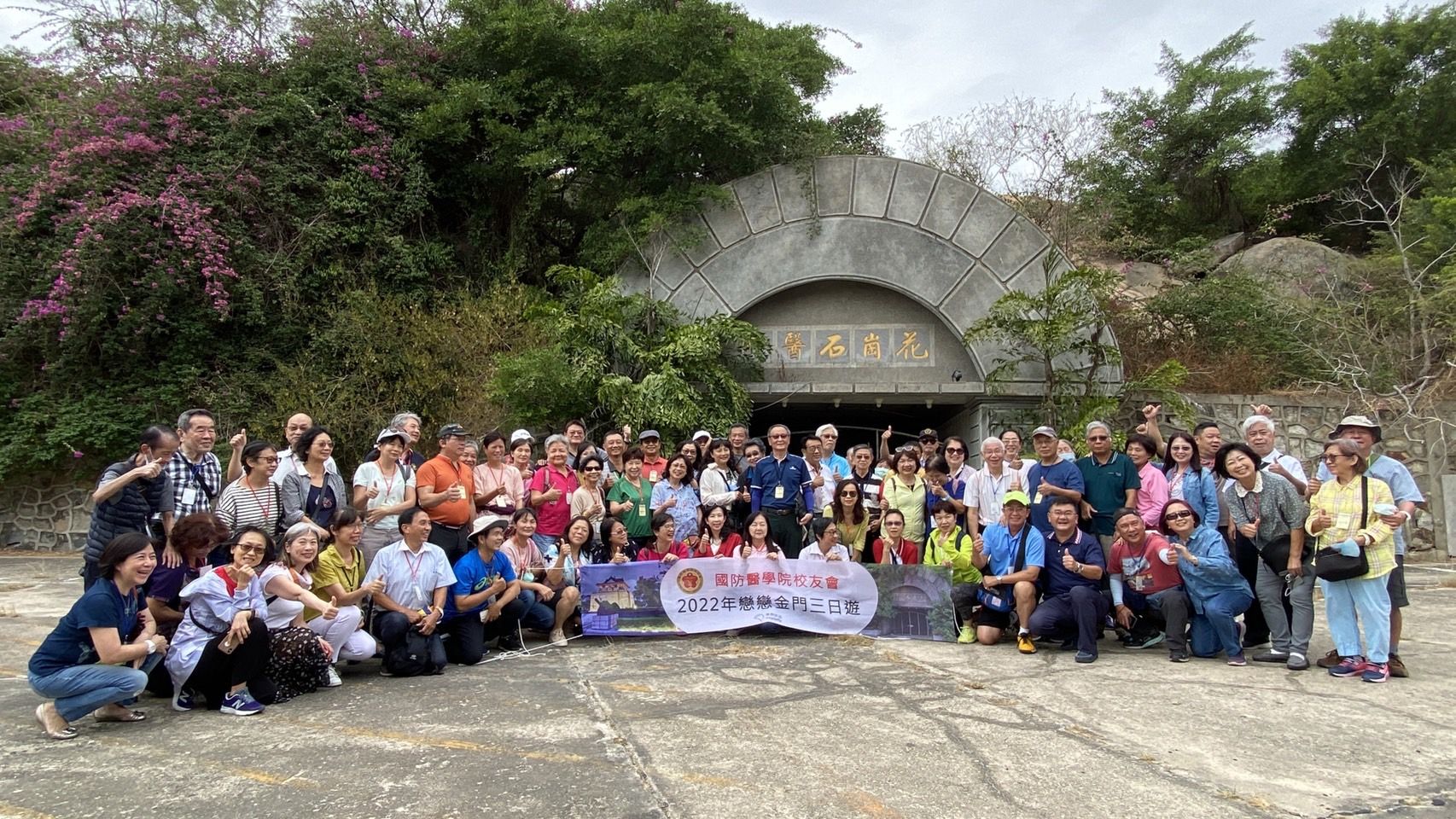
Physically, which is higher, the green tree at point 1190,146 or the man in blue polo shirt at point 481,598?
the green tree at point 1190,146

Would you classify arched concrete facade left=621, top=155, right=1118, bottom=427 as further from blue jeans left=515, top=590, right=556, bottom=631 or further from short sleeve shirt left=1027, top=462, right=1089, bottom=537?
blue jeans left=515, top=590, right=556, bottom=631

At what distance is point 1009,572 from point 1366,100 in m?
14.4

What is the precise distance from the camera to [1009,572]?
6469mm

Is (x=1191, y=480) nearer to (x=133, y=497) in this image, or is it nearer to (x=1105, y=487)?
(x=1105, y=487)

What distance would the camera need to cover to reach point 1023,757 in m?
3.95

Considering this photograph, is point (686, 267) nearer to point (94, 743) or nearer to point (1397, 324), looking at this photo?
point (94, 743)

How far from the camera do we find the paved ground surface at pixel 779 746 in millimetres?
3445

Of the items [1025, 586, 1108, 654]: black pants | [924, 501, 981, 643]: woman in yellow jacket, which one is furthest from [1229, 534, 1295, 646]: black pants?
[924, 501, 981, 643]: woman in yellow jacket

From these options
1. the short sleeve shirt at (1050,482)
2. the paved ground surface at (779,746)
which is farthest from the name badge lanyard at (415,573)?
the short sleeve shirt at (1050,482)

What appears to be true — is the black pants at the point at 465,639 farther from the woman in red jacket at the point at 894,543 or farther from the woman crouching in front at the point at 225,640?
the woman in red jacket at the point at 894,543

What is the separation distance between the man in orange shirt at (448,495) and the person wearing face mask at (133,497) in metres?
1.53

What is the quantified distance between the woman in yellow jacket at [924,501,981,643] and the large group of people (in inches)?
0.8

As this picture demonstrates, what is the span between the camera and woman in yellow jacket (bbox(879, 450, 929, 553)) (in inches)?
286

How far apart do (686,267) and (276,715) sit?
25.7 feet
